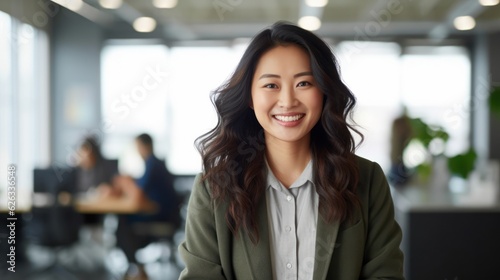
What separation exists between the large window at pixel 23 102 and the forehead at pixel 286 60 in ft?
14.9

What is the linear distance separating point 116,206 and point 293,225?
4107 millimetres

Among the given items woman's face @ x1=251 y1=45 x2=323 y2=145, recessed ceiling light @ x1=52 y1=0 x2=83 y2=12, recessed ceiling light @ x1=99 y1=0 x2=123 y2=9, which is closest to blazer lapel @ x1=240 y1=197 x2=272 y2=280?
woman's face @ x1=251 y1=45 x2=323 y2=145

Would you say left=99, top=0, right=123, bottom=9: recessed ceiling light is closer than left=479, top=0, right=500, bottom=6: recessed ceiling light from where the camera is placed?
Yes

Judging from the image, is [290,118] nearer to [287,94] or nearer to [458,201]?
[287,94]

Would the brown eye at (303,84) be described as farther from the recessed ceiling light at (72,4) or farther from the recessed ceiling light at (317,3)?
the recessed ceiling light at (72,4)

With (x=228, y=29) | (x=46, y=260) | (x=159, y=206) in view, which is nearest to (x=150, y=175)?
(x=159, y=206)

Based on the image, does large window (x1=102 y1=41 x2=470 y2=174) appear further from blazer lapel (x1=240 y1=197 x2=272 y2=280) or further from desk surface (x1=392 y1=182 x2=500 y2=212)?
blazer lapel (x1=240 y1=197 x2=272 y2=280)

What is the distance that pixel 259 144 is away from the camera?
4.81 feet

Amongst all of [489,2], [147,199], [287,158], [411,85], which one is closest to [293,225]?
[287,158]

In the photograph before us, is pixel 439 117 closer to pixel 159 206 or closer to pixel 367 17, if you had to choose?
pixel 367 17

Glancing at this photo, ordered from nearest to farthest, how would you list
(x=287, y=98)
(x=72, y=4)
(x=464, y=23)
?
(x=287, y=98) → (x=72, y=4) → (x=464, y=23)

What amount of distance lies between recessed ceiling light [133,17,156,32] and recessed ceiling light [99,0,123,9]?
2.82 ft

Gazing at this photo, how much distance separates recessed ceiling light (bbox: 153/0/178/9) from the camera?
25.4ft

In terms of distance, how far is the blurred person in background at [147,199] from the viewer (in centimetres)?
516
